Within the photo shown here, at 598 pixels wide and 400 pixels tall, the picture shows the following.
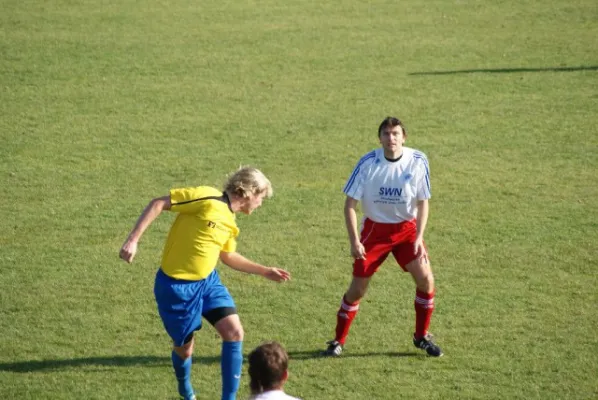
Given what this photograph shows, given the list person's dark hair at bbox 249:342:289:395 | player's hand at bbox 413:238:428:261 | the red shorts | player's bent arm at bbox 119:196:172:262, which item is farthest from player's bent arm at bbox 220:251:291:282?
person's dark hair at bbox 249:342:289:395

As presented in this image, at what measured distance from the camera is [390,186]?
7.95 meters

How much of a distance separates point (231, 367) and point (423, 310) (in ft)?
6.65

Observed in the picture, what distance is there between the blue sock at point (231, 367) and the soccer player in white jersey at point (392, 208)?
1.52 meters

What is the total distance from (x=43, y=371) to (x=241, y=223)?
3973 millimetres

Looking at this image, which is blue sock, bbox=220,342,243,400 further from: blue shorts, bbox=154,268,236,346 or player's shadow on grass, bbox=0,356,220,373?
player's shadow on grass, bbox=0,356,220,373

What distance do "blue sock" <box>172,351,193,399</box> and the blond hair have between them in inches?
52.9

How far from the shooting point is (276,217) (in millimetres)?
11531

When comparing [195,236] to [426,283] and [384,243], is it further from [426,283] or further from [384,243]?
[426,283]

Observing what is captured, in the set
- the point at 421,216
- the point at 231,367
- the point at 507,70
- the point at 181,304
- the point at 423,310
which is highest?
the point at 507,70

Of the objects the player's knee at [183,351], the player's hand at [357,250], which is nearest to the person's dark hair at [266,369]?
the player's knee at [183,351]

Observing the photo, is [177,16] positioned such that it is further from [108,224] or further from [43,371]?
[43,371]

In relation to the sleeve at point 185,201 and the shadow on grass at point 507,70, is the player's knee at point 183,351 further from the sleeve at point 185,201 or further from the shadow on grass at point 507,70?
the shadow on grass at point 507,70

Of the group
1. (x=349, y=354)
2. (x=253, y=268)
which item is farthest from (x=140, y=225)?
(x=349, y=354)

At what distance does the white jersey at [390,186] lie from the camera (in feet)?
26.1
